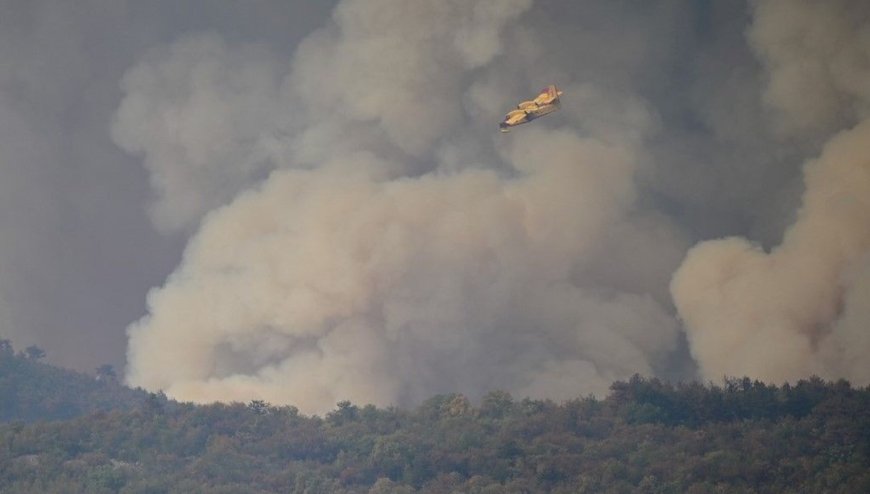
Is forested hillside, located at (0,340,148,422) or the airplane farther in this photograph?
forested hillside, located at (0,340,148,422)

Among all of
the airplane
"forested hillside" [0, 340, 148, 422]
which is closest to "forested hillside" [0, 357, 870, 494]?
the airplane

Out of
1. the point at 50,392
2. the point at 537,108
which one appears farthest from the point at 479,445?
the point at 50,392

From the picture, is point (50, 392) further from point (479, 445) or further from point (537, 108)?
point (537, 108)

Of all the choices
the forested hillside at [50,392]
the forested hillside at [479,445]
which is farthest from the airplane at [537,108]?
the forested hillside at [50,392]

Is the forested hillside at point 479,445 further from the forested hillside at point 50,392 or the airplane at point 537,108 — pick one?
the forested hillside at point 50,392

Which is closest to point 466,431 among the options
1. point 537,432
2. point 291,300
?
point 537,432

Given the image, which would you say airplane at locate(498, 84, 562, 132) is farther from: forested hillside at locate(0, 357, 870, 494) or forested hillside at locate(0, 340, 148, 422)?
forested hillside at locate(0, 340, 148, 422)

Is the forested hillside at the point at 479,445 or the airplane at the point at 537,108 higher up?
the airplane at the point at 537,108

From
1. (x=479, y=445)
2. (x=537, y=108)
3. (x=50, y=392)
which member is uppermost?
(x=537, y=108)

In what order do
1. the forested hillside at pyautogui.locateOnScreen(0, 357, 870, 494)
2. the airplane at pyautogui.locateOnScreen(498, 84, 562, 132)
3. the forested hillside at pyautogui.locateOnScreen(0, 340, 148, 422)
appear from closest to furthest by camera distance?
the forested hillside at pyautogui.locateOnScreen(0, 357, 870, 494) → the airplane at pyautogui.locateOnScreen(498, 84, 562, 132) → the forested hillside at pyautogui.locateOnScreen(0, 340, 148, 422)
